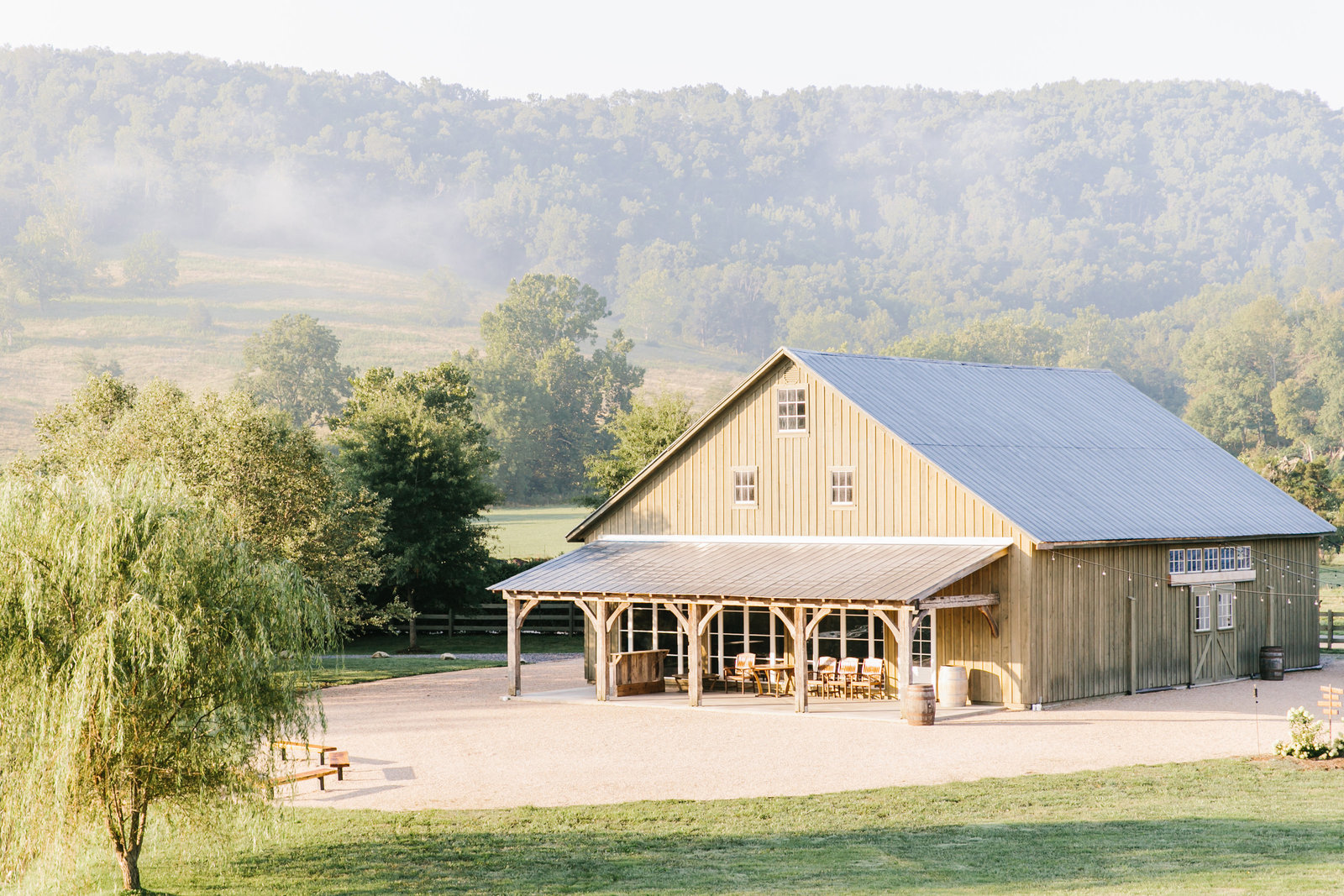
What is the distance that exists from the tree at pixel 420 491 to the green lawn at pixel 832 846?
25.5 metres

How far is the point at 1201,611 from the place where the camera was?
28516 millimetres

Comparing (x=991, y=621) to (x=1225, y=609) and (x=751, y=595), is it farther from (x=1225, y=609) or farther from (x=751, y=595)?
(x=1225, y=609)

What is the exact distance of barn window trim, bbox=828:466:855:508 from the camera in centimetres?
2739

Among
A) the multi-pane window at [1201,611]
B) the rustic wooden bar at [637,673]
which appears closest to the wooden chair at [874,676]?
the rustic wooden bar at [637,673]

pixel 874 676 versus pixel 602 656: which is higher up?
pixel 602 656

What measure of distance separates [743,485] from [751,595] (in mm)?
4697

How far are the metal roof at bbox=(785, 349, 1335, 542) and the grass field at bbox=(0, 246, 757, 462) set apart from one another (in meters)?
82.2

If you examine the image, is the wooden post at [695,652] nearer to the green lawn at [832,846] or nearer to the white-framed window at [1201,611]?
the green lawn at [832,846]

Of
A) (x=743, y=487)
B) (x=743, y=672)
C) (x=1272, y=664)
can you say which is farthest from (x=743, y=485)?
(x=1272, y=664)

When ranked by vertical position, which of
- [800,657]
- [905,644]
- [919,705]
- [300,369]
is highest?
[300,369]

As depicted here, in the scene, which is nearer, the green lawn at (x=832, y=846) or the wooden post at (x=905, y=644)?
the green lawn at (x=832, y=846)

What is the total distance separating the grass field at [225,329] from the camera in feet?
392

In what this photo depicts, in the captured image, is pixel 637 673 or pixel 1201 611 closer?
pixel 637 673

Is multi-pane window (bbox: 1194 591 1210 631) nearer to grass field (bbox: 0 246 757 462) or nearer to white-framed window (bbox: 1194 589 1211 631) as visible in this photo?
white-framed window (bbox: 1194 589 1211 631)
